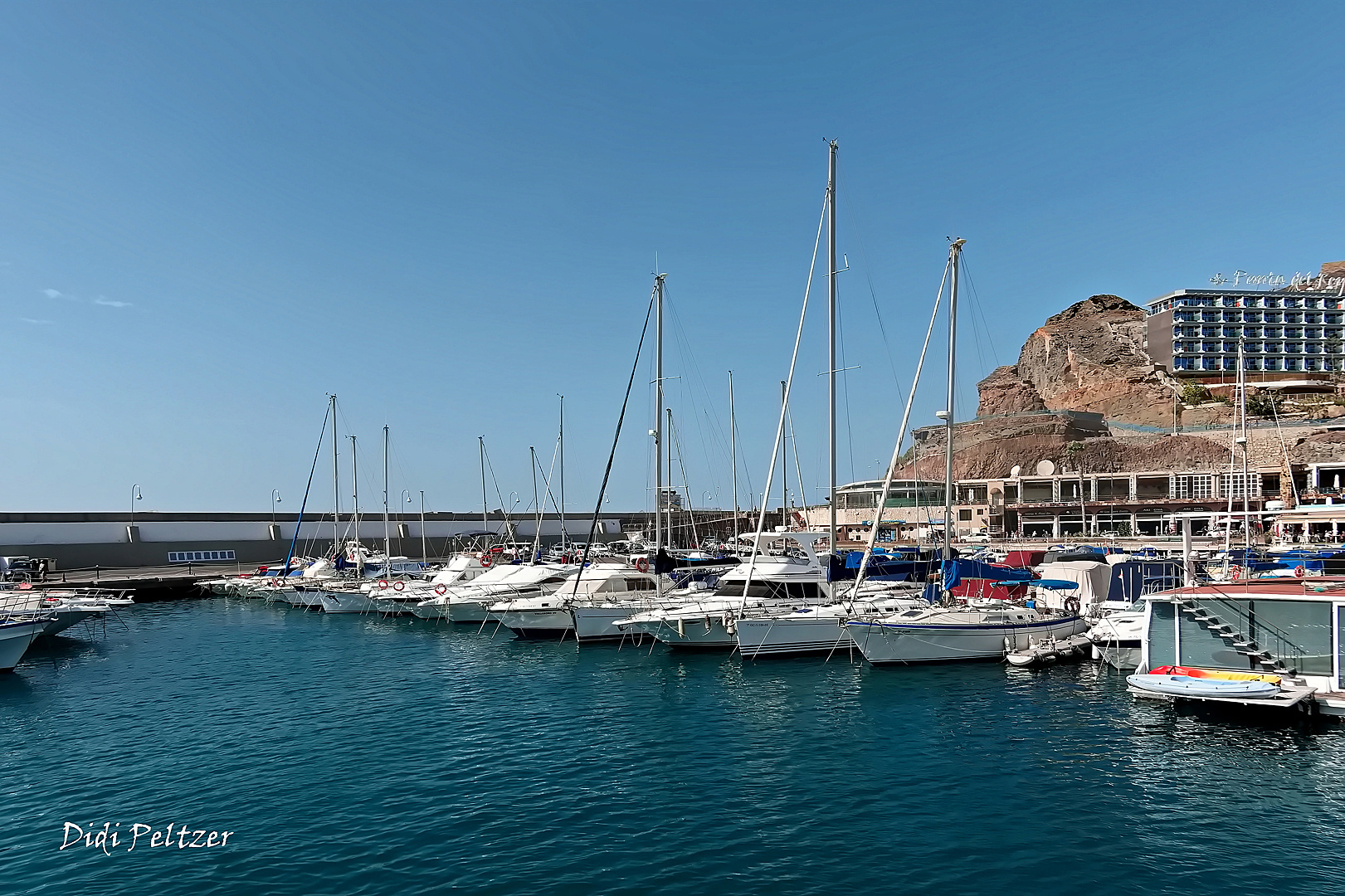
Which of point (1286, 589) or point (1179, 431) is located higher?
point (1179, 431)

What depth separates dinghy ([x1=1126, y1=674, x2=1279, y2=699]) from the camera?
2148cm

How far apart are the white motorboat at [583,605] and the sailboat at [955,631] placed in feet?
36.9

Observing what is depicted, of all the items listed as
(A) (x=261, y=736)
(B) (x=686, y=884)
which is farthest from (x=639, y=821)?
(A) (x=261, y=736)

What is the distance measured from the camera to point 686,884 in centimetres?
1378

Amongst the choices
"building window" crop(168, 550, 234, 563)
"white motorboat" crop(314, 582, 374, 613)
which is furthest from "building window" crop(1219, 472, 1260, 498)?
"building window" crop(168, 550, 234, 563)

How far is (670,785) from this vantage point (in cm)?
1869

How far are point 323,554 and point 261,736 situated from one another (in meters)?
69.7

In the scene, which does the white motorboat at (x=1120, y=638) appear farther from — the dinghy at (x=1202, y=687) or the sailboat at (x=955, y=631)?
the dinghy at (x=1202, y=687)

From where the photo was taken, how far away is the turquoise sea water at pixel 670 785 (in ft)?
46.9

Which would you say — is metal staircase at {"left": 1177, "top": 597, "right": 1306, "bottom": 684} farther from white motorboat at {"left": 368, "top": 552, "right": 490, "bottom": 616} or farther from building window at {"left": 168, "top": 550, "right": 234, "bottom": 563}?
building window at {"left": 168, "top": 550, "right": 234, "bottom": 563}

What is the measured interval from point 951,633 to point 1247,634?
9.40 m

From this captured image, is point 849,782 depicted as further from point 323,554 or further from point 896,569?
point 323,554

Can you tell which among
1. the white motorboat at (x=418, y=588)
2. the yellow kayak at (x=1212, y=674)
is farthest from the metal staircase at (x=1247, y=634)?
the white motorboat at (x=418, y=588)

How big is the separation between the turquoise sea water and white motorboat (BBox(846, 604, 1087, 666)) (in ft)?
2.95
